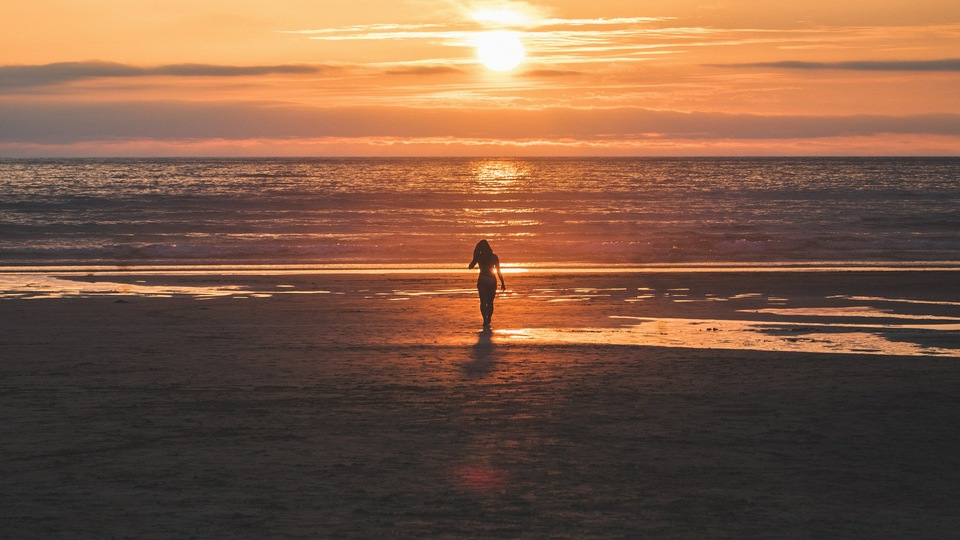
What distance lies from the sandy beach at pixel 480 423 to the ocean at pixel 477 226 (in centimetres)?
1416

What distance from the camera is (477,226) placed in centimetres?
4541

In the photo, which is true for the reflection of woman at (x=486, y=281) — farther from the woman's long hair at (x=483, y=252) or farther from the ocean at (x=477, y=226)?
the ocean at (x=477, y=226)

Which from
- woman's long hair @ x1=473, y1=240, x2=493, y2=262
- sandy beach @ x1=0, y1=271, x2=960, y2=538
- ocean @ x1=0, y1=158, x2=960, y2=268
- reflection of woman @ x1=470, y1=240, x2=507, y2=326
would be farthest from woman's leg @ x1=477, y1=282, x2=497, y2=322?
ocean @ x1=0, y1=158, x2=960, y2=268

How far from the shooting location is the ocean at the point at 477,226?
33281mm

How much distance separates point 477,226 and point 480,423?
36.2 metres

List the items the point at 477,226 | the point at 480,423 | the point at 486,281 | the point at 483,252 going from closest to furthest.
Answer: the point at 480,423
the point at 486,281
the point at 483,252
the point at 477,226

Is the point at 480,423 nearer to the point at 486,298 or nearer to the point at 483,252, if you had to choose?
the point at 486,298

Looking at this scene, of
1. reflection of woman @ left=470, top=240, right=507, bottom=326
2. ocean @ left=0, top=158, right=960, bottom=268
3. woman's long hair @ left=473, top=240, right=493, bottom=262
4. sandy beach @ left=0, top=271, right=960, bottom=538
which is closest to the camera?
sandy beach @ left=0, top=271, right=960, bottom=538

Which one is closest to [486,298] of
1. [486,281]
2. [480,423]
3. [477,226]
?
[486,281]

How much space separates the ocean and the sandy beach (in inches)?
557

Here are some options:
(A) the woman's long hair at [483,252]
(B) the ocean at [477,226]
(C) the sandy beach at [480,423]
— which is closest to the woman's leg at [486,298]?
(C) the sandy beach at [480,423]

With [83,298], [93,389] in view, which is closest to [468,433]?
[93,389]

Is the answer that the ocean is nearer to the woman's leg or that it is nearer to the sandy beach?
the woman's leg

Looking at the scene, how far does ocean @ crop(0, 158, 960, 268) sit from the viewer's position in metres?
33.3
